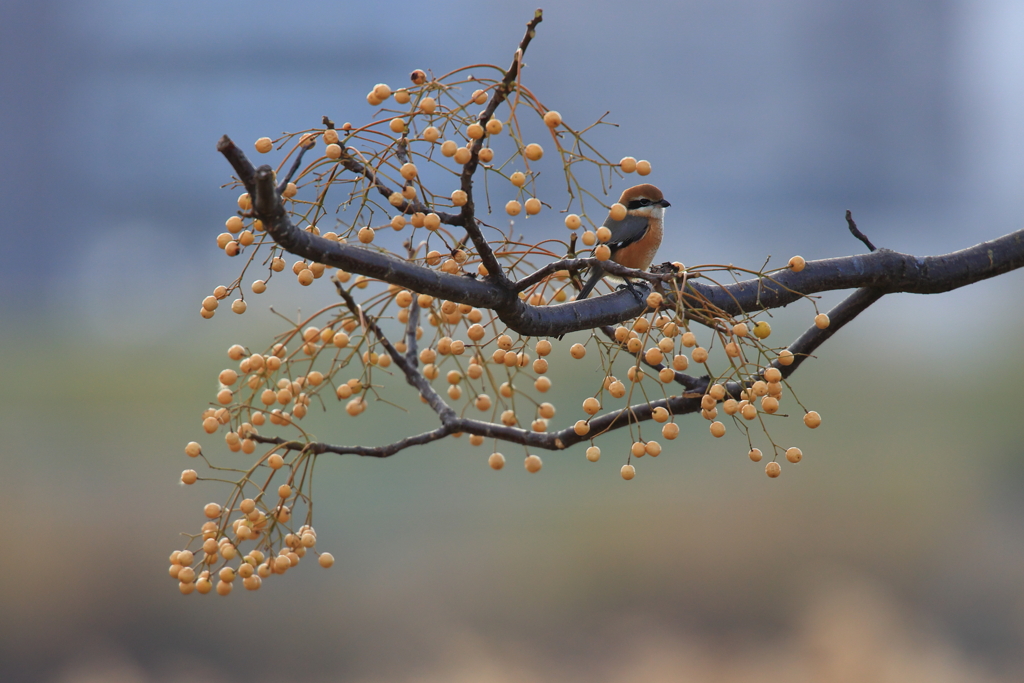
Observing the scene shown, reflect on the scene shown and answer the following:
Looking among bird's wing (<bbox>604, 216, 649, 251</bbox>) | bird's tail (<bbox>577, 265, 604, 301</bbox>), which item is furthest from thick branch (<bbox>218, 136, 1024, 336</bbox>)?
bird's wing (<bbox>604, 216, 649, 251</bbox>)

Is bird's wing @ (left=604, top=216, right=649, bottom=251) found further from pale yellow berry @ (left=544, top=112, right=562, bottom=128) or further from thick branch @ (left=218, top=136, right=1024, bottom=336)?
pale yellow berry @ (left=544, top=112, right=562, bottom=128)

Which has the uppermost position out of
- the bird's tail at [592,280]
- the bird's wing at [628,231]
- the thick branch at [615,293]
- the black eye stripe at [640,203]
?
the black eye stripe at [640,203]

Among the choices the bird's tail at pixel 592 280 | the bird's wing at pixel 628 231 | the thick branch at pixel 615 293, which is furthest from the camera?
the bird's wing at pixel 628 231

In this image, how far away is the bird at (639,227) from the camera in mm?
1330

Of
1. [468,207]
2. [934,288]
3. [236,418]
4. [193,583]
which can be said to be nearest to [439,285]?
[468,207]

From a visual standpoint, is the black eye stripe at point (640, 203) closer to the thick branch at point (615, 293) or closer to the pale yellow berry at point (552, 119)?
the thick branch at point (615, 293)

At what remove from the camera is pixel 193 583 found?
89cm

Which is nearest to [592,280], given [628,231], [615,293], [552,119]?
[615,293]

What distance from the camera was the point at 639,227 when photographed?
1.33m

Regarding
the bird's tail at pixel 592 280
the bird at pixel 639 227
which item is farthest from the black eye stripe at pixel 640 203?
the bird's tail at pixel 592 280

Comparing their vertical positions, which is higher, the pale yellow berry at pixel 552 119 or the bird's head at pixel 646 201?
the bird's head at pixel 646 201

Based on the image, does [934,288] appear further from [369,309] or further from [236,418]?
[236,418]

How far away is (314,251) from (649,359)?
Result: 0.34 m

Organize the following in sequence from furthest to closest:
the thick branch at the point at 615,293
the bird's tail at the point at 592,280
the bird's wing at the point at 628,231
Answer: the bird's wing at the point at 628,231 → the bird's tail at the point at 592,280 → the thick branch at the point at 615,293
